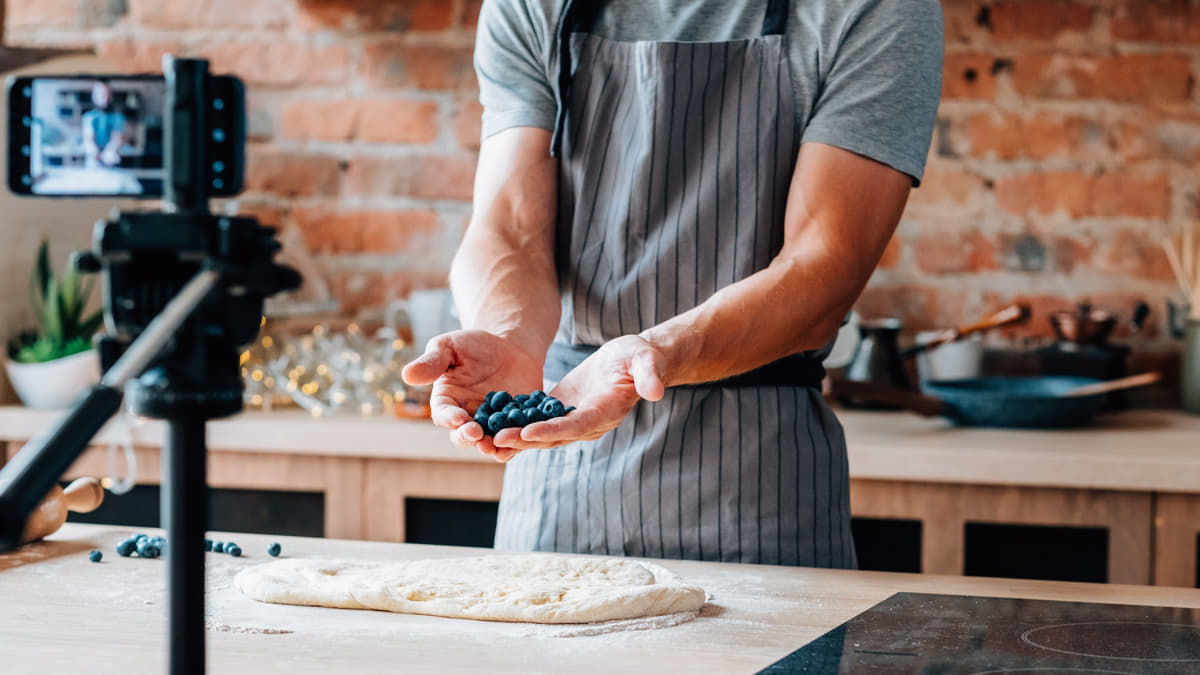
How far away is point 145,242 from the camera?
55 cm

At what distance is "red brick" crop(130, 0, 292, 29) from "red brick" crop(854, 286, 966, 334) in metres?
1.37

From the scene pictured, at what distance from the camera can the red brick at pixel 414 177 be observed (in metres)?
2.46

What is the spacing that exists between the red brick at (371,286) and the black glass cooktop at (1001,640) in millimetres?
1634

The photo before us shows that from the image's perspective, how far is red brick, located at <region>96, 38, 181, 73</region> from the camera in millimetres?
2598

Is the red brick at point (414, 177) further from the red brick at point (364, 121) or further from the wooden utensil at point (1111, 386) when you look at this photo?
the wooden utensil at point (1111, 386)

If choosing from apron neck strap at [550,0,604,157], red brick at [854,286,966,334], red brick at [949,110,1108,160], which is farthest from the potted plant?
red brick at [949,110,1108,160]

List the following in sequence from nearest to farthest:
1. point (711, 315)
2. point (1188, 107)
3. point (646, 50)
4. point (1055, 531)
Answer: point (711, 315) < point (646, 50) < point (1055, 531) < point (1188, 107)

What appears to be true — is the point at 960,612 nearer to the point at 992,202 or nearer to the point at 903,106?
the point at 903,106

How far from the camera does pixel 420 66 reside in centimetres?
247

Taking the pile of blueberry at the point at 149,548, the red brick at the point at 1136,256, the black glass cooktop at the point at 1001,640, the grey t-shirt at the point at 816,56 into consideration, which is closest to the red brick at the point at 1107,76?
the red brick at the point at 1136,256

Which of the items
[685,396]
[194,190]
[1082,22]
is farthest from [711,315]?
[1082,22]

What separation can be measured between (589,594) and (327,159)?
173 cm

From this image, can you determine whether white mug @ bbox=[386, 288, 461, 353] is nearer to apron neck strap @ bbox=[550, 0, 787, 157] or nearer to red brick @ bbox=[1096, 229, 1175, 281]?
apron neck strap @ bbox=[550, 0, 787, 157]

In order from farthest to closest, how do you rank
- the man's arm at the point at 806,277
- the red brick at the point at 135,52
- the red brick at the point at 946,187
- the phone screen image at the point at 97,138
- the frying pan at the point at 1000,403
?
the red brick at the point at 135,52 → the red brick at the point at 946,187 → the frying pan at the point at 1000,403 → the man's arm at the point at 806,277 → the phone screen image at the point at 97,138
